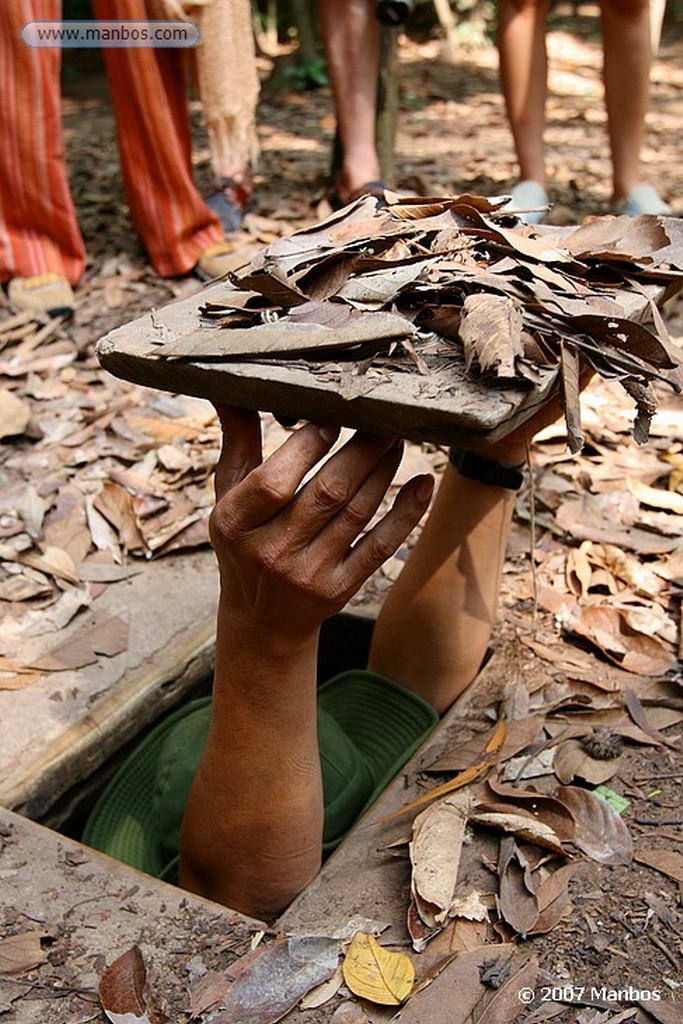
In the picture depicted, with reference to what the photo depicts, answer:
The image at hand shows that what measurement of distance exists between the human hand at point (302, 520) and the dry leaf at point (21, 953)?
560 millimetres

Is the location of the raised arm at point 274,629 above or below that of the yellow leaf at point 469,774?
above

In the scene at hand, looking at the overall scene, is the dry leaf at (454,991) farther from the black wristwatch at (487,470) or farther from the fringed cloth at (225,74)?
the fringed cloth at (225,74)

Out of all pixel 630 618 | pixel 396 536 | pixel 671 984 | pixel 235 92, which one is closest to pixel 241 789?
pixel 396 536

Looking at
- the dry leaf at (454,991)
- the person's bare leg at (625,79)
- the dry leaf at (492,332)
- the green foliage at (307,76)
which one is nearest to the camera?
the dry leaf at (492,332)

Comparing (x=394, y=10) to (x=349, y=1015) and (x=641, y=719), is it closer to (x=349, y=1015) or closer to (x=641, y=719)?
(x=641, y=719)

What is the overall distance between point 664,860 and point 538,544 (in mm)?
990

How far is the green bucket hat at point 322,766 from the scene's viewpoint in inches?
74.6

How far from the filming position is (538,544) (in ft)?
8.00

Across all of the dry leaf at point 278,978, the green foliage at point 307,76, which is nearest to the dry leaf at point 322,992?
the dry leaf at point 278,978

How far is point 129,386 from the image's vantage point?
3.24m

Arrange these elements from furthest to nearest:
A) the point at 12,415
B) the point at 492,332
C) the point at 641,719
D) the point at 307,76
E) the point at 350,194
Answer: the point at 307,76 < the point at 350,194 < the point at 12,415 < the point at 641,719 < the point at 492,332

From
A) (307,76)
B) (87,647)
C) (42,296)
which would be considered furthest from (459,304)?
(307,76)

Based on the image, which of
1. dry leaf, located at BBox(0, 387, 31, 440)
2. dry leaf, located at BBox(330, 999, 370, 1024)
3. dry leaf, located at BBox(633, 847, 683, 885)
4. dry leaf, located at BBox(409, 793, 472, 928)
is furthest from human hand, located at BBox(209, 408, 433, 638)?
dry leaf, located at BBox(0, 387, 31, 440)

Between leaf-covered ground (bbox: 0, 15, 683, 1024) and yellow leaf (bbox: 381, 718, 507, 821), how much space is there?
0.03m
